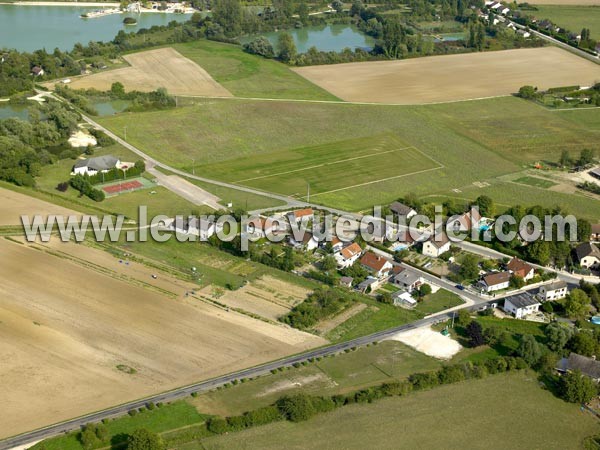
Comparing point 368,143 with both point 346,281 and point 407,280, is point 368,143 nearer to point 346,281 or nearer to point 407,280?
point 407,280

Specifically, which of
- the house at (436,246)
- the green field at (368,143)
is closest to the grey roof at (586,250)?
the green field at (368,143)

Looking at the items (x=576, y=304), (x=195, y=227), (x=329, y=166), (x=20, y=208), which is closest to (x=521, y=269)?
(x=576, y=304)

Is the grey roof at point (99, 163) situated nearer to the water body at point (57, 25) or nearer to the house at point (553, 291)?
the house at point (553, 291)

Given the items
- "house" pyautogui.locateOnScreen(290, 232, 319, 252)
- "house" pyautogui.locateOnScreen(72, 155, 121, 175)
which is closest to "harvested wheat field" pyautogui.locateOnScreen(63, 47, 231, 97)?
"house" pyautogui.locateOnScreen(72, 155, 121, 175)

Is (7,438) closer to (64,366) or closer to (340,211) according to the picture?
(64,366)

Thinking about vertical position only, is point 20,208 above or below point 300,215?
above

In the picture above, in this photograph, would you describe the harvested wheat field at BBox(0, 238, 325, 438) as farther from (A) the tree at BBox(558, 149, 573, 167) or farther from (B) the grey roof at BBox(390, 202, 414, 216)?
(A) the tree at BBox(558, 149, 573, 167)
